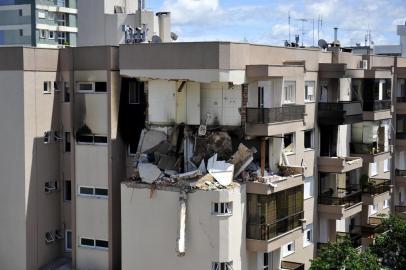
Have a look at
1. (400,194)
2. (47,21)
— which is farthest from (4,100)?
(47,21)

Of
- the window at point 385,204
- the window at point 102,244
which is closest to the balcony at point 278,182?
the window at point 102,244

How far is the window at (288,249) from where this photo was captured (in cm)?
3565

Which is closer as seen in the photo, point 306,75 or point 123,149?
point 123,149

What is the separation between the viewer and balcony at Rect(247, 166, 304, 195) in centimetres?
3125

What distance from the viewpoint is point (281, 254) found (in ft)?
114

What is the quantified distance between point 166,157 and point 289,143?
654cm

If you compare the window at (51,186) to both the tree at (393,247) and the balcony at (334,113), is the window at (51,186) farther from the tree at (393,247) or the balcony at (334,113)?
the tree at (393,247)

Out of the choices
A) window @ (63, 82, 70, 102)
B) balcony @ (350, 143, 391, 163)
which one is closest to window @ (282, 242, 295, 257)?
balcony @ (350, 143, 391, 163)

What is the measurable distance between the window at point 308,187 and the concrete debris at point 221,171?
23.3 ft

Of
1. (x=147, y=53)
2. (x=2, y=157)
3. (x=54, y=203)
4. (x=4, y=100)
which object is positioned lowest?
(x=54, y=203)

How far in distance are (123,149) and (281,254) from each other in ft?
30.0

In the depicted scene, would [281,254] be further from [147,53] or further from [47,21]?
[47,21]

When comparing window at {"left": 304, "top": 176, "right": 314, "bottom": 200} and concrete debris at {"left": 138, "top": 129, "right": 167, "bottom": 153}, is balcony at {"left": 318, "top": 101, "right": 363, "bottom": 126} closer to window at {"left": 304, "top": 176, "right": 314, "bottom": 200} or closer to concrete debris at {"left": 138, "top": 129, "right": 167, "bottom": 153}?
window at {"left": 304, "top": 176, "right": 314, "bottom": 200}

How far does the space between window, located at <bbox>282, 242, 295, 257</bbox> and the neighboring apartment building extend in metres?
39.1
